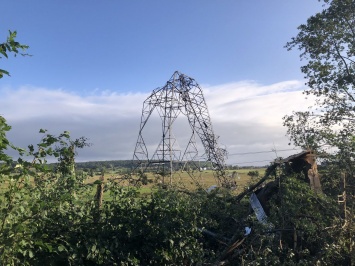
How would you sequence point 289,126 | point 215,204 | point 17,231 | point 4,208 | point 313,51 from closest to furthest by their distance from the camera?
point 17,231 → point 4,208 → point 215,204 → point 289,126 → point 313,51

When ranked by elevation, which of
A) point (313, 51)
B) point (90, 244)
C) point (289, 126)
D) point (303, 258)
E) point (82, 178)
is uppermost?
point (313, 51)

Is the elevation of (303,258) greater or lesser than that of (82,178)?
lesser

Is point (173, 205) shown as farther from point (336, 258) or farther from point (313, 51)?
point (313, 51)

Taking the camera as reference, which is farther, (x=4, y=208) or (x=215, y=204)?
(x=215, y=204)

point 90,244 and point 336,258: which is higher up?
point 90,244

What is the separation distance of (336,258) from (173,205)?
295cm

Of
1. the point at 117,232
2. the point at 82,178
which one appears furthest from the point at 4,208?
the point at 82,178

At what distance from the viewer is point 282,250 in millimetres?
5953

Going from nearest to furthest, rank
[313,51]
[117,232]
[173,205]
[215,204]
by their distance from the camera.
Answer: [117,232]
[173,205]
[215,204]
[313,51]

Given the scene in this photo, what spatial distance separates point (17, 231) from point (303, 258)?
15.7 feet

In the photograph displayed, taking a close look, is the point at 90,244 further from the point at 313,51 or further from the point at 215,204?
the point at 313,51

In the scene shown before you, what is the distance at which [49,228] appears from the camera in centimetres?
457

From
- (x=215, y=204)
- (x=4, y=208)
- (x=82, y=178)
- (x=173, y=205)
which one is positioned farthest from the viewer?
(x=215, y=204)

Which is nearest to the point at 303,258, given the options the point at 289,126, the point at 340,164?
the point at 340,164
